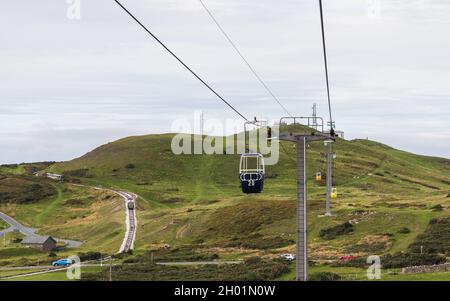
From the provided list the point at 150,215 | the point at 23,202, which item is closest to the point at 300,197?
the point at 150,215

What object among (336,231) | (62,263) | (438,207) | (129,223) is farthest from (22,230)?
(438,207)

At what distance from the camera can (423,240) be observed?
88.6 meters

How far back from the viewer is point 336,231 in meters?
102

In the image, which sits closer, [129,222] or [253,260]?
[253,260]

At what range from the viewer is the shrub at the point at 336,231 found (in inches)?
3969

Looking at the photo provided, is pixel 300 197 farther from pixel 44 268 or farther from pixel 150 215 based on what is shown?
pixel 150 215

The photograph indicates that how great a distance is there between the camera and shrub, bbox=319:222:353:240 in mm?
100812

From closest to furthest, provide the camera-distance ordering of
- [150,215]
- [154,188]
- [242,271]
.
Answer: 1. [242,271]
2. [150,215]
3. [154,188]

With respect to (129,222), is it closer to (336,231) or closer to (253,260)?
(336,231)

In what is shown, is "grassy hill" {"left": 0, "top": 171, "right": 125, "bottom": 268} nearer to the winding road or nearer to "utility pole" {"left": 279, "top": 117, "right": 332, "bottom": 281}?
the winding road

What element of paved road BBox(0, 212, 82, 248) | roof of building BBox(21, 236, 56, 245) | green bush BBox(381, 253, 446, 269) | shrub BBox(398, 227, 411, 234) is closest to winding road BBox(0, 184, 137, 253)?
paved road BBox(0, 212, 82, 248)

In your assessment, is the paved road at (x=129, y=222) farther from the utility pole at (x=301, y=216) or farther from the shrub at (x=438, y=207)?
the utility pole at (x=301, y=216)

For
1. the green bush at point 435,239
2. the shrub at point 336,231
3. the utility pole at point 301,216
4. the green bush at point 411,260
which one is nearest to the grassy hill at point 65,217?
the shrub at point 336,231
